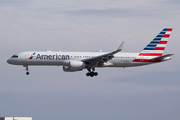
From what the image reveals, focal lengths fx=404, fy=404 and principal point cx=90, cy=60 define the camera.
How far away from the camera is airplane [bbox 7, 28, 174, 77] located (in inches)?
3063

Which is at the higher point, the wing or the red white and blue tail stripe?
the red white and blue tail stripe

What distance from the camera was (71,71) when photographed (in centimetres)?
8138

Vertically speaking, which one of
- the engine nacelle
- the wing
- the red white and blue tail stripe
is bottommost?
the engine nacelle

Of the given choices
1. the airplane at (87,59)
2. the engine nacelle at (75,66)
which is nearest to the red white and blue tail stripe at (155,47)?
the airplane at (87,59)

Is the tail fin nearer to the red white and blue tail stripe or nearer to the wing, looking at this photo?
the red white and blue tail stripe

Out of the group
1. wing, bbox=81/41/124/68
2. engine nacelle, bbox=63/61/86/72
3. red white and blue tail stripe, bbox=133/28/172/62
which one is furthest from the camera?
red white and blue tail stripe, bbox=133/28/172/62

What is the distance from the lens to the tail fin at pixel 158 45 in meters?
85.7

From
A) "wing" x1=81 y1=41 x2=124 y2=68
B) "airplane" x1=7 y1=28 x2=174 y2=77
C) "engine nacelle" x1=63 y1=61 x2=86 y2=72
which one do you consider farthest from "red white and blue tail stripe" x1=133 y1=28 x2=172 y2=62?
"engine nacelle" x1=63 y1=61 x2=86 y2=72

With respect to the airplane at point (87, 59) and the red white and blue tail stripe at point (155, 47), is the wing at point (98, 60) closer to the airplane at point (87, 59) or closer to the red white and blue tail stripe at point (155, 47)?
the airplane at point (87, 59)

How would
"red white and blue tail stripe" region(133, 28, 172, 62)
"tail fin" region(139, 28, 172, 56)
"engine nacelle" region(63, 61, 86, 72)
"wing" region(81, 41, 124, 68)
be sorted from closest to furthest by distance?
"wing" region(81, 41, 124, 68), "engine nacelle" region(63, 61, 86, 72), "red white and blue tail stripe" region(133, 28, 172, 62), "tail fin" region(139, 28, 172, 56)

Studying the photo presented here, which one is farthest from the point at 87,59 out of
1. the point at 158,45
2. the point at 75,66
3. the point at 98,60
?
the point at 158,45

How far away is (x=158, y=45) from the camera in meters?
87.7

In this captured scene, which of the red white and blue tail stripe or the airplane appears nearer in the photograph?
the airplane

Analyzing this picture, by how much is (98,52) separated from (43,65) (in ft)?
37.8
